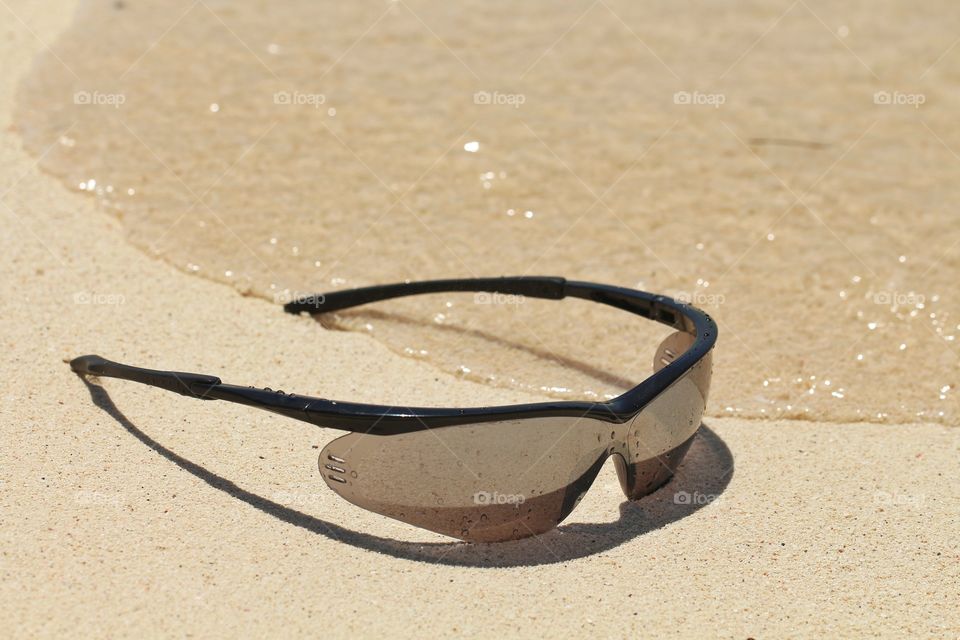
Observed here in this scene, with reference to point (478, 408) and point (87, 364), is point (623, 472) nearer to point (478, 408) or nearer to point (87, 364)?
point (478, 408)

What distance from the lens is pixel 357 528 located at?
2410mm

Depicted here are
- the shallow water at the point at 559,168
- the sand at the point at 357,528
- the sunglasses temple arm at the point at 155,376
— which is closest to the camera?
the sand at the point at 357,528

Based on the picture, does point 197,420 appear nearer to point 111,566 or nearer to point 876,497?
point 111,566

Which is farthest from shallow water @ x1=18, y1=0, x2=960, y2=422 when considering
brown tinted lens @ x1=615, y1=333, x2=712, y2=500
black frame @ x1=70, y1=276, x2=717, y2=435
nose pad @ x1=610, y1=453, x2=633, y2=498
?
nose pad @ x1=610, y1=453, x2=633, y2=498

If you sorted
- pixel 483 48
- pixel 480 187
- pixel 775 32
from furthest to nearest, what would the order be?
pixel 775 32
pixel 483 48
pixel 480 187

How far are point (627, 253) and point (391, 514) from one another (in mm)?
1941

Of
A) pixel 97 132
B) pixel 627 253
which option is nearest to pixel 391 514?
pixel 627 253

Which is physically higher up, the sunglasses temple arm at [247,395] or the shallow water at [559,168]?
the sunglasses temple arm at [247,395]

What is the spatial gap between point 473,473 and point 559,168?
241 centimetres

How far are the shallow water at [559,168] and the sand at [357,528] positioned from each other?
364 mm

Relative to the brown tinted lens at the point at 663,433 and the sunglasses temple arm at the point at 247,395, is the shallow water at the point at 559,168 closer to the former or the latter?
the brown tinted lens at the point at 663,433

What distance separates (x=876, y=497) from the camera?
105 inches

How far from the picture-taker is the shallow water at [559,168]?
3.54 m

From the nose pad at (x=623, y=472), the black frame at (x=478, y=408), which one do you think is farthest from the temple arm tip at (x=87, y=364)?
the nose pad at (x=623, y=472)
